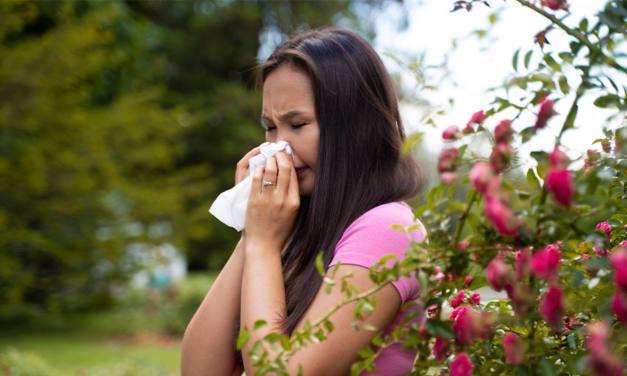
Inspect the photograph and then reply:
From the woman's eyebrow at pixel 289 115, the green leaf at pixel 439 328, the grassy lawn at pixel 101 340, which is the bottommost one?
the green leaf at pixel 439 328

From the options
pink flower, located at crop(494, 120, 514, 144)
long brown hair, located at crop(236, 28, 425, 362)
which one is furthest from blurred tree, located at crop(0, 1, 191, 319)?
pink flower, located at crop(494, 120, 514, 144)

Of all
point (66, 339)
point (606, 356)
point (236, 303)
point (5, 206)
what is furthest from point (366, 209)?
point (66, 339)

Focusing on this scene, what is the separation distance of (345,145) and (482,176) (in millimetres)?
912

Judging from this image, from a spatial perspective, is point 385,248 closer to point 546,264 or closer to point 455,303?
point 455,303

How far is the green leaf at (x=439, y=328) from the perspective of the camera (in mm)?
742

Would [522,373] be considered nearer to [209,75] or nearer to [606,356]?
[606,356]

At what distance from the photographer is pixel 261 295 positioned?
51.0 inches

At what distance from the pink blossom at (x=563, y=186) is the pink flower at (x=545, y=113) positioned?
0.42ft

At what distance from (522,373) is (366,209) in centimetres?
82

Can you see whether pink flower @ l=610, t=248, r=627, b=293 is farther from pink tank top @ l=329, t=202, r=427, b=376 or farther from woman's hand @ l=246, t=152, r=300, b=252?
woman's hand @ l=246, t=152, r=300, b=252

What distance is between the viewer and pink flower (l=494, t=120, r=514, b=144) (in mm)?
721

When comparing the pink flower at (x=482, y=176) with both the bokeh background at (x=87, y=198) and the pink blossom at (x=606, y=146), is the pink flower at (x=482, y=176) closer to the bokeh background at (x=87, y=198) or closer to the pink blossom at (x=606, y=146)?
the pink blossom at (x=606, y=146)

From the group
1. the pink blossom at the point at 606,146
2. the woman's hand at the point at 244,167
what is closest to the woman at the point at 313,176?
the woman's hand at the point at 244,167

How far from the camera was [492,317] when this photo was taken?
2.17 feet
